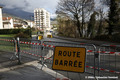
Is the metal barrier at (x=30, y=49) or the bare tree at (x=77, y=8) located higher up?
the bare tree at (x=77, y=8)

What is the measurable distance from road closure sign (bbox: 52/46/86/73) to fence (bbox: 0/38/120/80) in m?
0.43

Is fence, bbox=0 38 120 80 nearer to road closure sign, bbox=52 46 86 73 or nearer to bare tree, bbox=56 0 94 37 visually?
road closure sign, bbox=52 46 86 73

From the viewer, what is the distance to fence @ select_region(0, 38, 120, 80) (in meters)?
4.83

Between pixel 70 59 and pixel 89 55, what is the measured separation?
7.87 feet

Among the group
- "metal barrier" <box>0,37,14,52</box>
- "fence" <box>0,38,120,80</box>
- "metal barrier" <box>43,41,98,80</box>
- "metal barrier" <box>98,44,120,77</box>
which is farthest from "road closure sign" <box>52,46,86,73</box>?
"metal barrier" <box>0,37,14,52</box>

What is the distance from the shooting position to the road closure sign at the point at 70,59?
409cm

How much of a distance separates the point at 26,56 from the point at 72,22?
24.3 metres

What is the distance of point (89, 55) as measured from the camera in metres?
6.29

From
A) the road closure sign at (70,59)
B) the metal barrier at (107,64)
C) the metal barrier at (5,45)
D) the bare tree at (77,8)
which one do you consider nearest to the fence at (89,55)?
the metal barrier at (107,64)

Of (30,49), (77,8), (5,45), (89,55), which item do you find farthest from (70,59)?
(77,8)

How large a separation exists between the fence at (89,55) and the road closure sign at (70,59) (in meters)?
0.43

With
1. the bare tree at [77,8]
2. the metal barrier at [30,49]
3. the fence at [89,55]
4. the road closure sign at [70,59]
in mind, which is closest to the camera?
the road closure sign at [70,59]

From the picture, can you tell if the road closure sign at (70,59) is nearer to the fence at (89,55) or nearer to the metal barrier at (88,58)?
the fence at (89,55)

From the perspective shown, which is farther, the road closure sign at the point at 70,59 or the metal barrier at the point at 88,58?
the metal barrier at the point at 88,58
